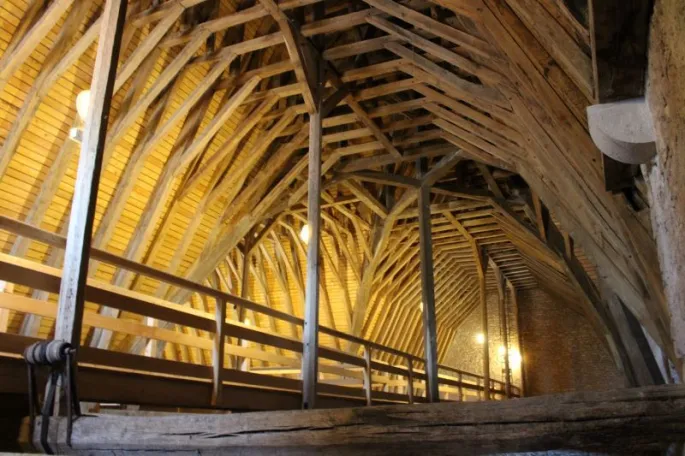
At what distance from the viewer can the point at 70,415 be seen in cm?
287

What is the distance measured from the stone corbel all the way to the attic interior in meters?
0.01

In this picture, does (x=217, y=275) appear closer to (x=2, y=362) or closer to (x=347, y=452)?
(x=2, y=362)

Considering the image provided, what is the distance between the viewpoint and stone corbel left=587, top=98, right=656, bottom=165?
237cm

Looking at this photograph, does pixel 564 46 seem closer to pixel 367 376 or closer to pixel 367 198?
pixel 367 376

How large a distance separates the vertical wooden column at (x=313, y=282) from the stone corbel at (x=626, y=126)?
3972 millimetres

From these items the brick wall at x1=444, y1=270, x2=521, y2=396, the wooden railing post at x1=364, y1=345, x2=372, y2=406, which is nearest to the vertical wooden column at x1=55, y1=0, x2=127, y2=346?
the wooden railing post at x1=364, y1=345, x2=372, y2=406

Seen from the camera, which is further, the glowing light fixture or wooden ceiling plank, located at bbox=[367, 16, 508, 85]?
the glowing light fixture

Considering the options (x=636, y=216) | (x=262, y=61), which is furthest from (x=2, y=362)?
(x=262, y=61)

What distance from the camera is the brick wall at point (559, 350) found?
1563cm

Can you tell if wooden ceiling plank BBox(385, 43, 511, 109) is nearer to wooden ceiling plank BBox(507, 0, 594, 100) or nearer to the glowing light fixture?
wooden ceiling plank BBox(507, 0, 594, 100)

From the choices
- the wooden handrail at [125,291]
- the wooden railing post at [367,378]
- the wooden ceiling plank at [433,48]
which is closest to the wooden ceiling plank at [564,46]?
the wooden ceiling plank at [433,48]

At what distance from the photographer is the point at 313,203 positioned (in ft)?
21.2

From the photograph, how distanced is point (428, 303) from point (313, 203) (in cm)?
280

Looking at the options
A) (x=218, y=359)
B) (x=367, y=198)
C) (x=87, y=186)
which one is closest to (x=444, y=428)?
(x=87, y=186)
